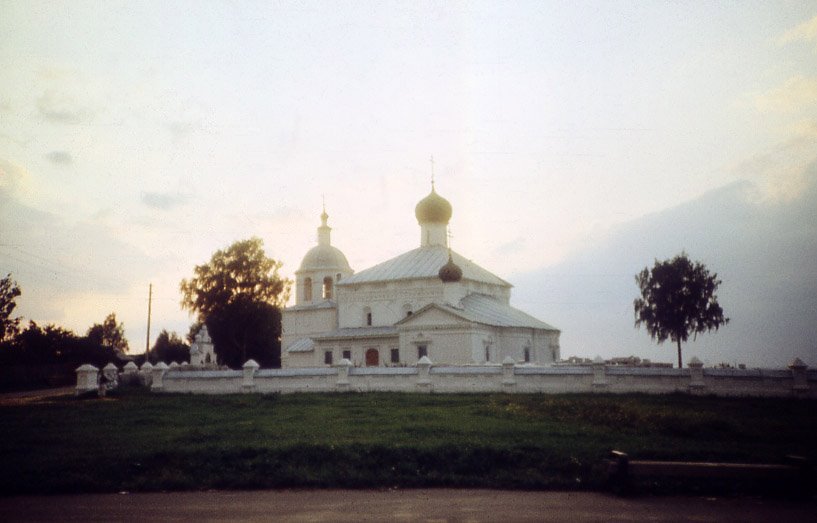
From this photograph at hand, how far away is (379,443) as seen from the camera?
1233cm

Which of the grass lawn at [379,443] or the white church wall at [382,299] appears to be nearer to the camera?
the grass lawn at [379,443]

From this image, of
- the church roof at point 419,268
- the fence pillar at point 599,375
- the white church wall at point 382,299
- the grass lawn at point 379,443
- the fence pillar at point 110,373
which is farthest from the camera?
the church roof at point 419,268

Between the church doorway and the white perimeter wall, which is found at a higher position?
the church doorway

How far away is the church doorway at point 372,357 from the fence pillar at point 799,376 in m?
21.9

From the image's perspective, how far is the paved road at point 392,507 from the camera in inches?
337

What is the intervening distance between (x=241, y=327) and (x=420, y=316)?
21786 mm

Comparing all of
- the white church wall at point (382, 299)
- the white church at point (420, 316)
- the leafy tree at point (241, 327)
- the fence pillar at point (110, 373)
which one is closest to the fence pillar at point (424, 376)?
the white church at point (420, 316)

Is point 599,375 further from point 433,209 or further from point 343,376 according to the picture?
point 433,209

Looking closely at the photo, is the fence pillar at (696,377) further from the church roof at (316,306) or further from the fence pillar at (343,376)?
the church roof at (316,306)

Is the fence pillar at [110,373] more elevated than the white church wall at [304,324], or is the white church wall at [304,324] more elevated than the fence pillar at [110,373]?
the white church wall at [304,324]

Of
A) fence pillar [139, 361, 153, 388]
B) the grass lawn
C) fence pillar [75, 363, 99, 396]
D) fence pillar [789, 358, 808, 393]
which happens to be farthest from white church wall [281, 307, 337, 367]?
fence pillar [789, 358, 808, 393]

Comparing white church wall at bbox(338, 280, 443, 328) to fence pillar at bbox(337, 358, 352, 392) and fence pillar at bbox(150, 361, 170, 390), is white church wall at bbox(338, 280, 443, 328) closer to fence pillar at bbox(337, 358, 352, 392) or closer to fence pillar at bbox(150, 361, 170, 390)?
fence pillar at bbox(337, 358, 352, 392)

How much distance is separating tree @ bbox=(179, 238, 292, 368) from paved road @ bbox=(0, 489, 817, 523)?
1671 inches

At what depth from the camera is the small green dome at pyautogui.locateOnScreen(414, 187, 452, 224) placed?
45.2 m
